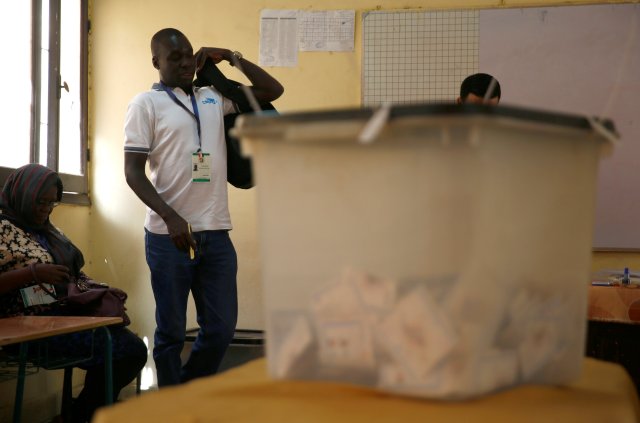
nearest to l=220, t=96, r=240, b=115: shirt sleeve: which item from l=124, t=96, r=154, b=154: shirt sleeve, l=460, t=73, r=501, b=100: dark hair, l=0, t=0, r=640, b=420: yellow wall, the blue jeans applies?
l=124, t=96, r=154, b=154: shirt sleeve

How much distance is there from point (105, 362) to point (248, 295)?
3.86 feet

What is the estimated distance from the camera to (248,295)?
4.14 meters

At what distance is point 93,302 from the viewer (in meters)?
3.19

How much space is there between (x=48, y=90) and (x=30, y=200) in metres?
0.92

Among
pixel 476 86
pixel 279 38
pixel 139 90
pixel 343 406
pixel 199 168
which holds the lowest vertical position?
pixel 343 406

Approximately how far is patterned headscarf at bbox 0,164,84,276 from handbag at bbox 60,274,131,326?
17 centimetres

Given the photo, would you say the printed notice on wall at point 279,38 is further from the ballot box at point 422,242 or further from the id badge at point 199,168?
the ballot box at point 422,242

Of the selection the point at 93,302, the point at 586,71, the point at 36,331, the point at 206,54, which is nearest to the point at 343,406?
the point at 36,331

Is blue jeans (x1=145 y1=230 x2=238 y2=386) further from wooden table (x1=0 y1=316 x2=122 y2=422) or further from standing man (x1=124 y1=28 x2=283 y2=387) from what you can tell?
wooden table (x1=0 y1=316 x2=122 y2=422)

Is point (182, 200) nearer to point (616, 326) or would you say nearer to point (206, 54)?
point (206, 54)

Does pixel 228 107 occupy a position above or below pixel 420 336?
above

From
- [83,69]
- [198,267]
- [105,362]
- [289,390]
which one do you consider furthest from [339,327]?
[83,69]

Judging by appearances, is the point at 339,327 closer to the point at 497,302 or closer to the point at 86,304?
the point at 497,302

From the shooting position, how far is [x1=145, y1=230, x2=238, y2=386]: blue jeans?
9.16 feet
